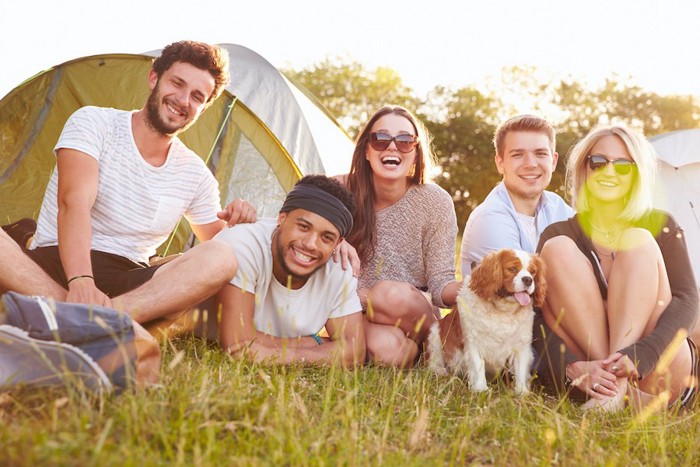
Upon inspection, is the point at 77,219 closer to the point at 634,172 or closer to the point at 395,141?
the point at 395,141

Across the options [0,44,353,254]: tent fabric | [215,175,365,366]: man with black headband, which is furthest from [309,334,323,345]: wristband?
[0,44,353,254]: tent fabric

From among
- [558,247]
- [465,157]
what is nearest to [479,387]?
[558,247]

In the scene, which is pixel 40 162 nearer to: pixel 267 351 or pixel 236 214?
pixel 236 214

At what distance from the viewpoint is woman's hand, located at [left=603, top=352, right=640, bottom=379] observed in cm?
314

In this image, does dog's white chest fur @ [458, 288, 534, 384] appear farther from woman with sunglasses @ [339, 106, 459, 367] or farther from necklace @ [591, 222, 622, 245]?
necklace @ [591, 222, 622, 245]

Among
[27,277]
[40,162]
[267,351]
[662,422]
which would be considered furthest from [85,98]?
[662,422]

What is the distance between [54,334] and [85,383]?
0.62ft

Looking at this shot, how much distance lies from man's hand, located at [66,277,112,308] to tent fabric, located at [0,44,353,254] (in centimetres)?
262

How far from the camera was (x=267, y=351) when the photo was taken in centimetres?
316

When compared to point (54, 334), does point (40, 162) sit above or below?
above

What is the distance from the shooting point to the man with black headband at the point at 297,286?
3154 millimetres

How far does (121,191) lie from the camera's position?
3.45m

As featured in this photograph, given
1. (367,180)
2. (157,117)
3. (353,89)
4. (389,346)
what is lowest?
(389,346)

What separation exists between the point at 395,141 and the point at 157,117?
4.41 ft
